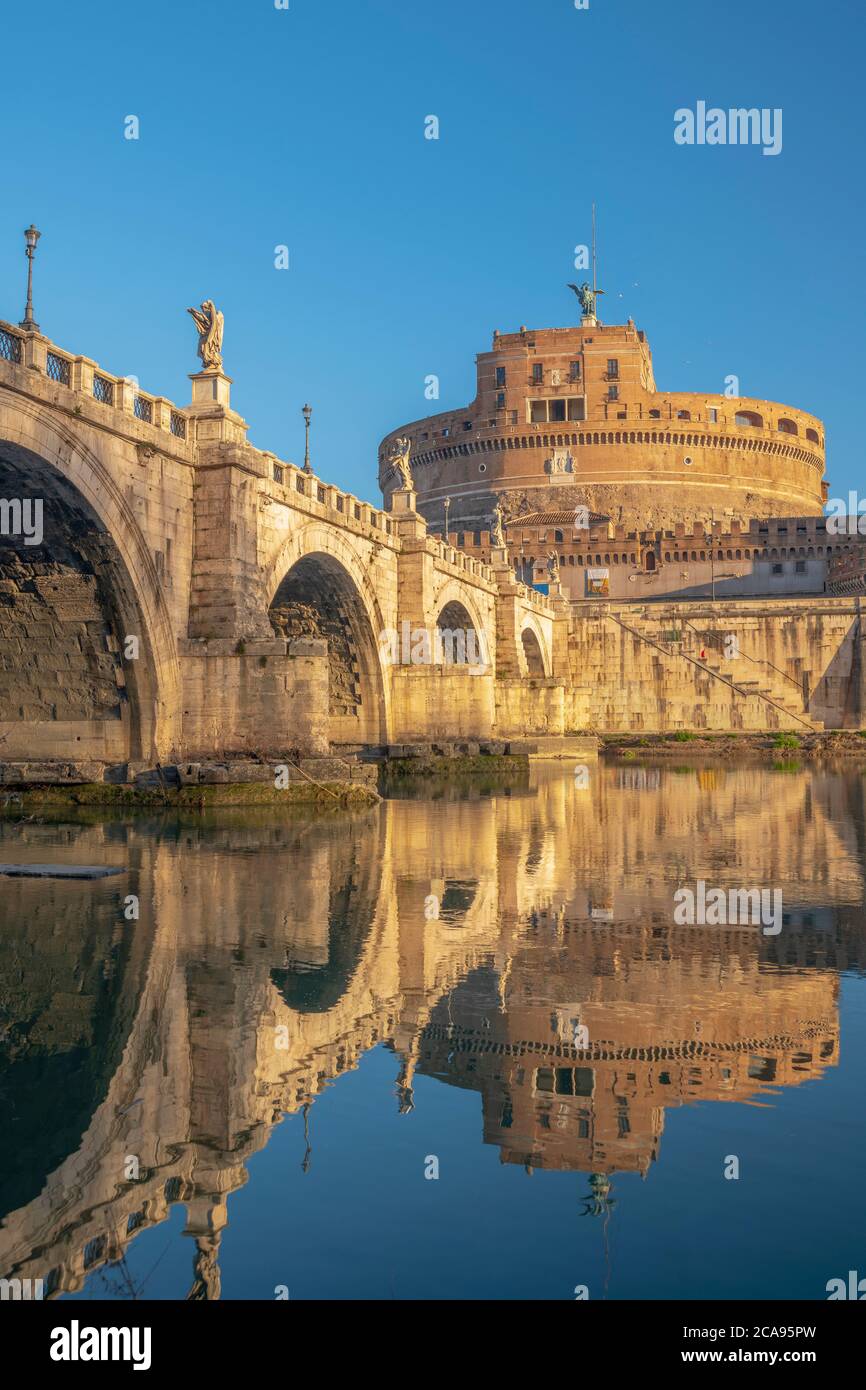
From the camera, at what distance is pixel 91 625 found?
21.3 meters

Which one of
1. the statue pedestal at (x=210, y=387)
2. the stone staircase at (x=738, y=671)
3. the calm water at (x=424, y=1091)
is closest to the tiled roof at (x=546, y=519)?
the stone staircase at (x=738, y=671)

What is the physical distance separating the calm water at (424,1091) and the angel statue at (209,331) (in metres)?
13.7

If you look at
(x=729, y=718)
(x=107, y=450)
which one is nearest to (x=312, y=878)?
(x=107, y=450)

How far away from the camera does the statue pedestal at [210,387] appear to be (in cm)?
2270

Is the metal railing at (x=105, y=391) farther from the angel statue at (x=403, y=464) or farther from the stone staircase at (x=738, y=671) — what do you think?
the stone staircase at (x=738, y=671)

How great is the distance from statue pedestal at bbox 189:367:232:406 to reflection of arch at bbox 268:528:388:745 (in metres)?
8.41

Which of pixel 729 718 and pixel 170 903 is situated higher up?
pixel 729 718

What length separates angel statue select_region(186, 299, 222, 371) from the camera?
22312 millimetres

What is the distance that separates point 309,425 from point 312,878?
853 inches

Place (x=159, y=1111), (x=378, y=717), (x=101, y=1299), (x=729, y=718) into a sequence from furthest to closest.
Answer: (x=729, y=718) → (x=378, y=717) → (x=159, y=1111) → (x=101, y=1299)

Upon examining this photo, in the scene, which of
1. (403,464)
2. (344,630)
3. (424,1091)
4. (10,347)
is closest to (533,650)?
(403,464)

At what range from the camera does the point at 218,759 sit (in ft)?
70.5

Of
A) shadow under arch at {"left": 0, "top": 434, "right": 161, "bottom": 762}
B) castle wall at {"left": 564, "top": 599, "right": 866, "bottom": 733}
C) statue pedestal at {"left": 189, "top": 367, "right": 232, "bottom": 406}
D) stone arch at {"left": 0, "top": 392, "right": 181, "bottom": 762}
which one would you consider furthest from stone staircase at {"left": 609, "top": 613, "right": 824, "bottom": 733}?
shadow under arch at {"left": 0, "top": 434, "right": 161, "bottom": 762}
